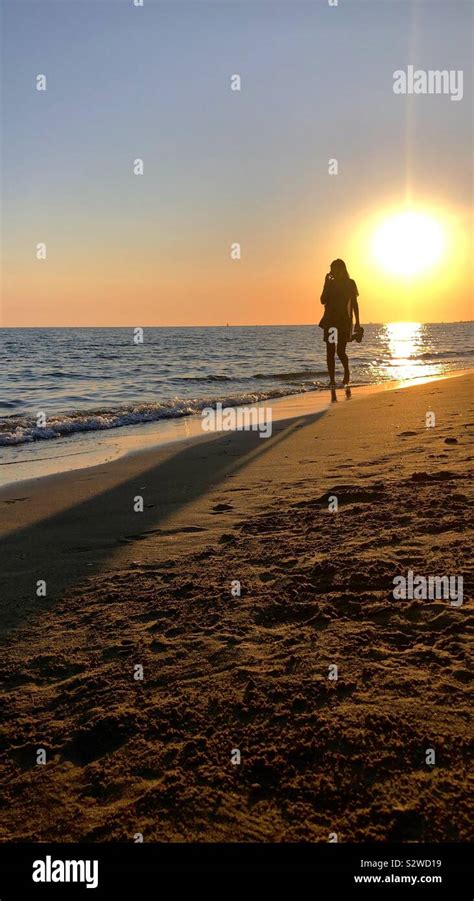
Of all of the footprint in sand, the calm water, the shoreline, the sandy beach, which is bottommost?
the sandy beach

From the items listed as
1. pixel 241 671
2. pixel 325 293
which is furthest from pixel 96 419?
pixel 241 671

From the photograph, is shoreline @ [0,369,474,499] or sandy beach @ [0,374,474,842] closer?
sandy beach @ [0,374,474,842]

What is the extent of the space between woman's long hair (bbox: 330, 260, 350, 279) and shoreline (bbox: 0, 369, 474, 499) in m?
2.34

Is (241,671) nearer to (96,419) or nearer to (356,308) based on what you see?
(96,419)

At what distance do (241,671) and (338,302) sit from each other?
9.67 m

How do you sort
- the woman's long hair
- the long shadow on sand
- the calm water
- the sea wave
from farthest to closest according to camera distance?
1. the woman's long hair
2. the calm water
3. the sea wave
4. the long shadow on sand

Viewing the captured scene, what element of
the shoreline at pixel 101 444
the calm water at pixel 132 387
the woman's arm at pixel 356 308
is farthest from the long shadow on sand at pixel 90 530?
the woman's arm at pixel 356 308

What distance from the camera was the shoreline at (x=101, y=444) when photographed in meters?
6.77

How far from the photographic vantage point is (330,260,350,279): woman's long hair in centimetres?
1088

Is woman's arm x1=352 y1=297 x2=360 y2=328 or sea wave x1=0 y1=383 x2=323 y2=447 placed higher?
woman's arm x1=352 y1=297 x2=360 y2=328

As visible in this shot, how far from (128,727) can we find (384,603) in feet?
3.83

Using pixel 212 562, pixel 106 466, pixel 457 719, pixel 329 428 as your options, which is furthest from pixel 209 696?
pixel 329 428

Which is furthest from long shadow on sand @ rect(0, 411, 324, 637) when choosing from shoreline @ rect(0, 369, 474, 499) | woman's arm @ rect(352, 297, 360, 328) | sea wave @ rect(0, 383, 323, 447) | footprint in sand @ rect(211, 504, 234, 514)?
woman's arm @ rect(352, 297, 360, 328)

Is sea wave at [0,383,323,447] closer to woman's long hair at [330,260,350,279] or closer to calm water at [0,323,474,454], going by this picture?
calm water at [0,323,474,454]
